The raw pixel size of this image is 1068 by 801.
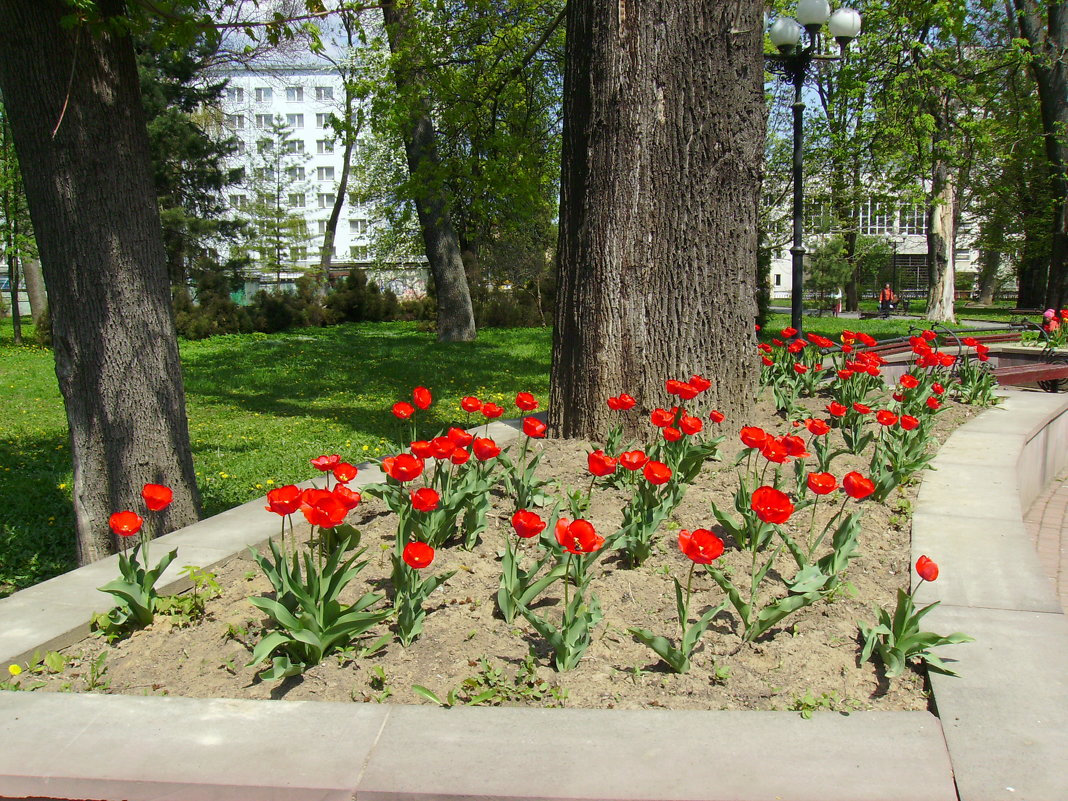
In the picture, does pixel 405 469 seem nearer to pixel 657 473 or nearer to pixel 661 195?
A: pixel 657 473

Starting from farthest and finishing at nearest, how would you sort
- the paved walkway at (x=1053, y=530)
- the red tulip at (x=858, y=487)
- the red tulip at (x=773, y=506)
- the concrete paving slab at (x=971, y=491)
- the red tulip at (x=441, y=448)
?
the paved walkway at (x=1053, y=530), the concrete paving slab at (x=971, y=491), the red tulip at (x=441, y=448), the red tulip at (x=858, y=487), the red tulip at (x=773, y=506)

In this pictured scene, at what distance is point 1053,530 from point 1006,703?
11.8 feet

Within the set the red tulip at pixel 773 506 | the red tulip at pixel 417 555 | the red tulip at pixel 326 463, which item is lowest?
the red tulip at pixel 417 555

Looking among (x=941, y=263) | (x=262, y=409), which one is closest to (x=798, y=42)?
(x=262, y=409)

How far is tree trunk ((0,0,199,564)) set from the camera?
165 inches

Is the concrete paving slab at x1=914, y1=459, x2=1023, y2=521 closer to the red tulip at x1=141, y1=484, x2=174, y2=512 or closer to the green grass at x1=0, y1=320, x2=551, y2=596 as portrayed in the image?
the red tulip at x1=141, y1=484, x2=174, y2=512

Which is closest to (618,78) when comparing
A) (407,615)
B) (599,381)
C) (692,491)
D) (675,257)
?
(675,257)

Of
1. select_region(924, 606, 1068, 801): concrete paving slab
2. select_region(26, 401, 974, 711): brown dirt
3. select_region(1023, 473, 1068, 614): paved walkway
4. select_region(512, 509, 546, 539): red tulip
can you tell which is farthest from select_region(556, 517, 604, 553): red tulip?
select_region(1023, 473, 1068, 614): paved walkway

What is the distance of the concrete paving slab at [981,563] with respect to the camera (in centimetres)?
314

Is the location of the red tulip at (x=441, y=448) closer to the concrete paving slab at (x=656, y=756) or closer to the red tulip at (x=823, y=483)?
the concrete paving slab at (x=656, y=756)

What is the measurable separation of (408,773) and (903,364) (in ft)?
27.6

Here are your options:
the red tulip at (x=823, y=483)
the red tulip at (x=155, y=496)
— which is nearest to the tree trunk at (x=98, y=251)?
the red tulip at (x=155, y=496)

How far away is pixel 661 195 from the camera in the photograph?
189 inches

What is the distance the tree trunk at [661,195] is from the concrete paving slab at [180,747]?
116 inches
